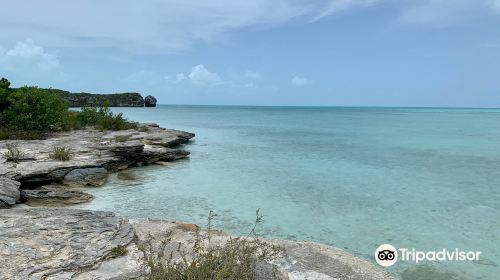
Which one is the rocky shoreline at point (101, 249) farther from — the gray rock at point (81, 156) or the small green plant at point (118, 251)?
the gray rock at point (81, 156)

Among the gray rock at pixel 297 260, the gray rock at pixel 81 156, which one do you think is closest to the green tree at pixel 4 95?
the gray rock at pixel 81 156

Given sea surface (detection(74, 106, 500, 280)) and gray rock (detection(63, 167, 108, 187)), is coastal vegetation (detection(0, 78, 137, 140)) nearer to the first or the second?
gray rock (detection(63, 167, 108, 187))

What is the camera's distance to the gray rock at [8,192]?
31.2ft

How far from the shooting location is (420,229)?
9.69 meters

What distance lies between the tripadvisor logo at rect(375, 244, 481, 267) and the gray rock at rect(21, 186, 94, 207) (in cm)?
852

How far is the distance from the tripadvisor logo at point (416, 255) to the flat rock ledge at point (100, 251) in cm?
237

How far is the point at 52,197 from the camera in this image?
10883mm

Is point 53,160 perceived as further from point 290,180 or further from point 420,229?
point 420,229

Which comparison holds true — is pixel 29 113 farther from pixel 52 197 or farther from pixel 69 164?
pixel 52 197

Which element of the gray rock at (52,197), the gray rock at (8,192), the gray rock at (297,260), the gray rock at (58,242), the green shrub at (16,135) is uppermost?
the green shrub at (16,135)

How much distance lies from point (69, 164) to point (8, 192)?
348 cm

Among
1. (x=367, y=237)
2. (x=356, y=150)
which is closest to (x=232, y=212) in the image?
(x=367, y=237)

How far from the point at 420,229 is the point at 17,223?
912 centimetres

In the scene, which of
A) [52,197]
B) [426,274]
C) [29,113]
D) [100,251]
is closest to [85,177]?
[52,197]
